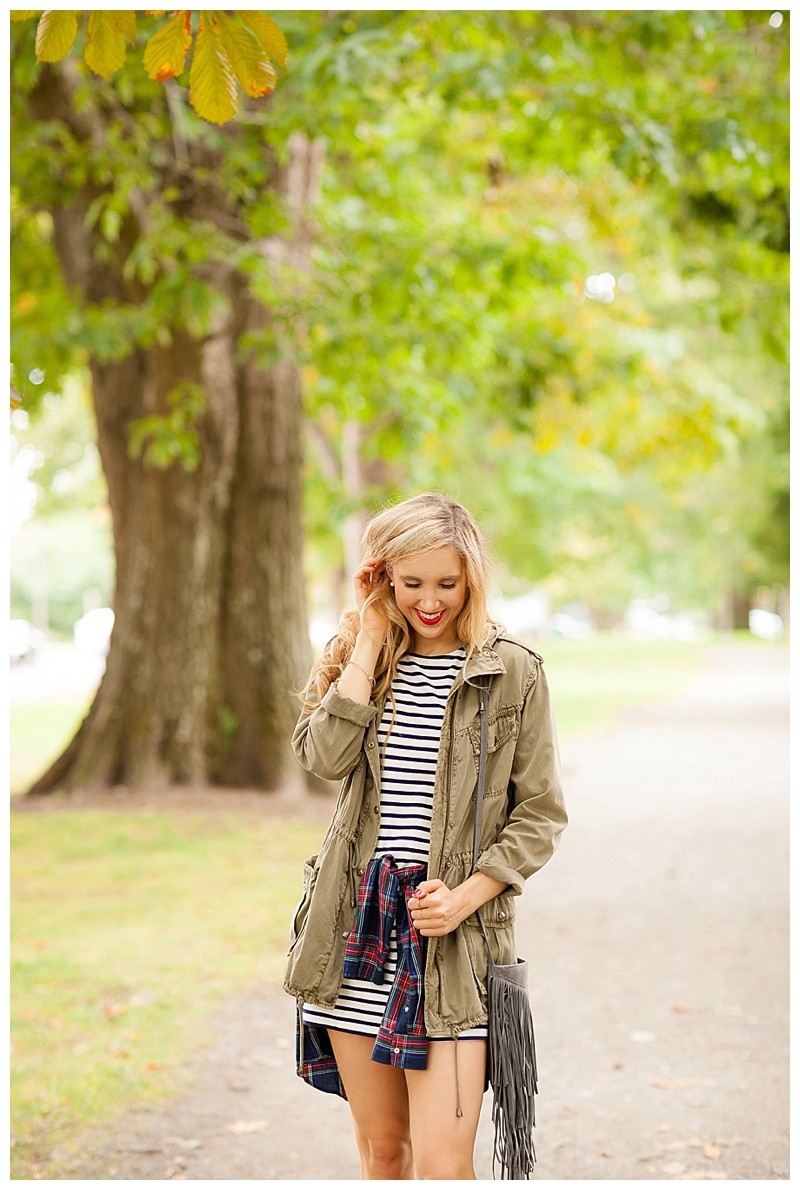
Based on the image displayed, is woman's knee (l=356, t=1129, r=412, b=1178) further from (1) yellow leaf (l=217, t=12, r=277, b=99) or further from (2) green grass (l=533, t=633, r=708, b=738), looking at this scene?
(2) green grass (l=533, t=633, r=708, b=738)

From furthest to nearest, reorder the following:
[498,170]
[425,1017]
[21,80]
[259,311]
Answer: [498,170] < [259,311] < [21,80] < [425,1017]

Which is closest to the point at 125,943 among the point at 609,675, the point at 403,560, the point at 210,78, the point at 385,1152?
the point at 385,1152

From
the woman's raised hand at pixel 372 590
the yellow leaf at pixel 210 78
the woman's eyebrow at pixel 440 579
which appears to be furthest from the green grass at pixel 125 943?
the yellow leaf at pixel 210 78

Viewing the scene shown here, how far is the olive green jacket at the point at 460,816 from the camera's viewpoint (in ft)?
8.39

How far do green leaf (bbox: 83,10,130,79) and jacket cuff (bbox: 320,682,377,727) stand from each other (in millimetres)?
1314

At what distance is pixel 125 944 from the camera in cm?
662

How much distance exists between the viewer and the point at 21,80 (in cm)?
716

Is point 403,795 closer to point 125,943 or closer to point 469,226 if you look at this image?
point 125,943

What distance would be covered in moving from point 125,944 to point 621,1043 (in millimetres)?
2663

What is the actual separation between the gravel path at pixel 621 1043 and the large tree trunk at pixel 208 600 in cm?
276

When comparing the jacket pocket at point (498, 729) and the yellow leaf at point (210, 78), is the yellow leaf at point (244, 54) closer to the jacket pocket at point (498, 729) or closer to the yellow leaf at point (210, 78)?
the yellow leaf at point (210, 78)

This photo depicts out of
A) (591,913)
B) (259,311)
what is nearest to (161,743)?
(259,311)

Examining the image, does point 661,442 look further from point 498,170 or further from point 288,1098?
point 288,1098

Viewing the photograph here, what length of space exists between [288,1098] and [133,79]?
18.4ft
